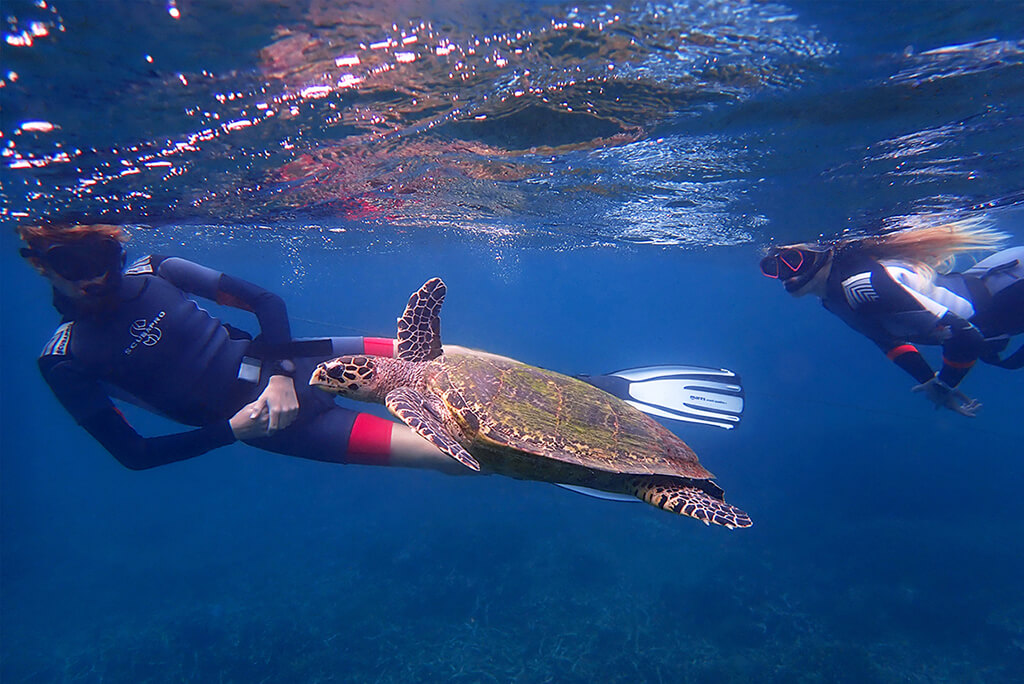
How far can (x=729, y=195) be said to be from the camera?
12062 mm

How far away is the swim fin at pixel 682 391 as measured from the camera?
6332mm

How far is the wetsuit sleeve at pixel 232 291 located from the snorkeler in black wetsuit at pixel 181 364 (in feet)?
0.04

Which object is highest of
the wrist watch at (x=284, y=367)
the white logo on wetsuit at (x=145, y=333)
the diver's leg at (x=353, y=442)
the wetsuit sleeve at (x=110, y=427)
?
the white logo on wetsuit at (x=145, y=333)

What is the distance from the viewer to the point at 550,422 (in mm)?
3963

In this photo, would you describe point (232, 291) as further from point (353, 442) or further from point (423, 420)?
point (423, 420)

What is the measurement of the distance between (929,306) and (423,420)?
833 centimetres

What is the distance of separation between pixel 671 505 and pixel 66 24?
7.28 m

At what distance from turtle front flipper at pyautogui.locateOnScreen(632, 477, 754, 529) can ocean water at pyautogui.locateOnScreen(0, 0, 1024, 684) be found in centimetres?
478

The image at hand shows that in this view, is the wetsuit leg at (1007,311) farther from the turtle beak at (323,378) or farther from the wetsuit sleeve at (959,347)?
the turtle beak at (323,378)

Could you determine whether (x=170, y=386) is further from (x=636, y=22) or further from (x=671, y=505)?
(x=636, y=22)

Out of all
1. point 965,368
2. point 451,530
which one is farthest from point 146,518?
point 965,368

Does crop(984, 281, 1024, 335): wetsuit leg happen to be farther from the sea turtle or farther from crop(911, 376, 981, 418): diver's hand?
the sea turtle

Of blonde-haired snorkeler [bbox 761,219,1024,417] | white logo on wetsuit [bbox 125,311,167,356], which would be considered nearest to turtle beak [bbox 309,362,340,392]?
white logo on wetsuit [bbox 125,311,167,356]

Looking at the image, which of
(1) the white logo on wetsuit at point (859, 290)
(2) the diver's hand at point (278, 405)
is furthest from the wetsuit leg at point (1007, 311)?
(2) the diver's hand at point (278, 405)
